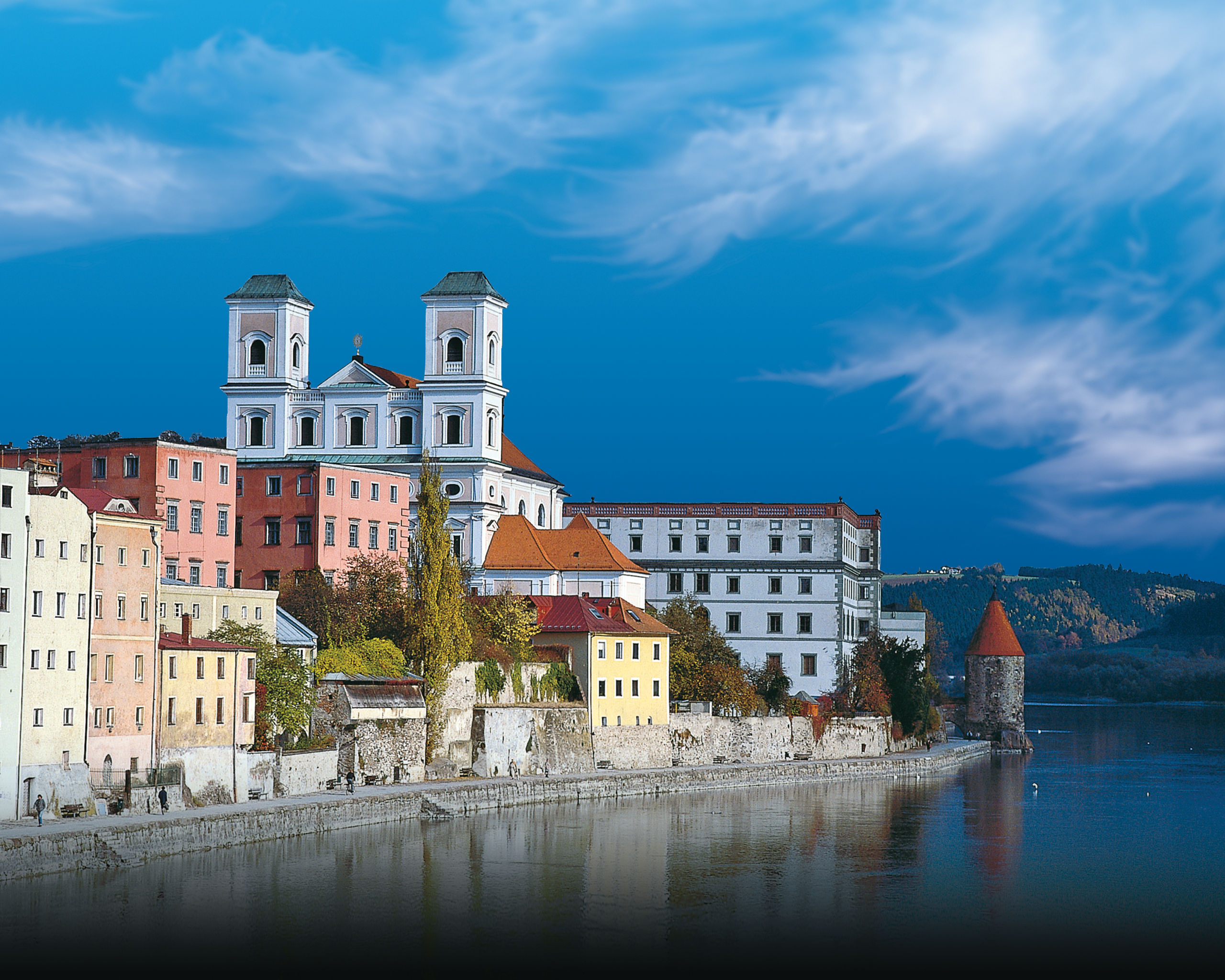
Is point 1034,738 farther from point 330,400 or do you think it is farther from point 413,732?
point 413,732

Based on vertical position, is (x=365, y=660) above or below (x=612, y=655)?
below

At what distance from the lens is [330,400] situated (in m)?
84.1

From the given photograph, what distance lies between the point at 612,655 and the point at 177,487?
739 inches

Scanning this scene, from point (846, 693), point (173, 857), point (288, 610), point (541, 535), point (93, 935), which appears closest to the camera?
point (93, 935)

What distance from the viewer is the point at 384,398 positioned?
8369 centimetres

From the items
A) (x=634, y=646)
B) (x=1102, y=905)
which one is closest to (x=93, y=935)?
(x=1102, y=905)

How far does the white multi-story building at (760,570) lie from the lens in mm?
95812

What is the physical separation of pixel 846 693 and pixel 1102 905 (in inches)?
1898

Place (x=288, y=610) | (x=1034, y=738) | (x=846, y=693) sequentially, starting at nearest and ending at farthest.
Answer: (x=288, y=610) < (x=846, y=693) < (x=1034, y=738)

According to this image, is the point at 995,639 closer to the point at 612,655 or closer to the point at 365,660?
the point at 612,655

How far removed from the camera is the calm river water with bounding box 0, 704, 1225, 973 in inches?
1480

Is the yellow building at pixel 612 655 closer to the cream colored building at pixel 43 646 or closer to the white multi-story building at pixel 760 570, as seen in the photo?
the white multi-story building at pixel 760 570

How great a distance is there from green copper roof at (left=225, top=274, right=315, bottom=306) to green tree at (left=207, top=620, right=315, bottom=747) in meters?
33.0

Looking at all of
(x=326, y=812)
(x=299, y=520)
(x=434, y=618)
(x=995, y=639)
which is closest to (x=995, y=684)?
(x=995, y=639)
